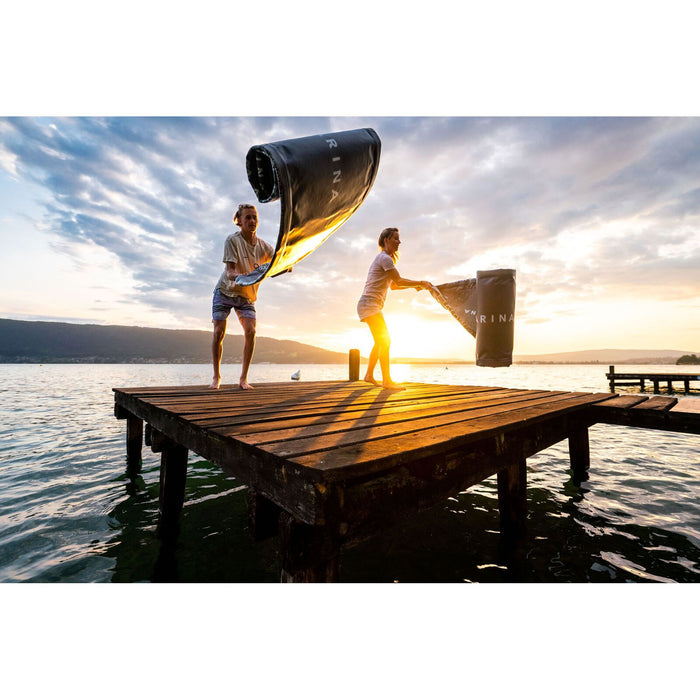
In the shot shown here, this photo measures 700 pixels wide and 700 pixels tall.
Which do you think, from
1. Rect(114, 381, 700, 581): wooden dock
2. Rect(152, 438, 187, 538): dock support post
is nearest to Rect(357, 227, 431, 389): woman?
Rect(114, 381, 700, 581): wooden dock

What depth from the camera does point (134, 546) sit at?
379 centimetres

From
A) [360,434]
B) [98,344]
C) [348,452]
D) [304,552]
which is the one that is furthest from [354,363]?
[98,344]

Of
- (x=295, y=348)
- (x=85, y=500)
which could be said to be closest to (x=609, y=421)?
(x=85, y=500)

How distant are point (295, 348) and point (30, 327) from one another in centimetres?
12776

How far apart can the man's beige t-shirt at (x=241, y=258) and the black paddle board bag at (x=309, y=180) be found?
2.29m

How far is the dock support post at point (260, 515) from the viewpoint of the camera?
200 centimetres

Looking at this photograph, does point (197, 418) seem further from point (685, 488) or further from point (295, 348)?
point (295, 348)

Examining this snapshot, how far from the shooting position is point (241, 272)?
4.86 m

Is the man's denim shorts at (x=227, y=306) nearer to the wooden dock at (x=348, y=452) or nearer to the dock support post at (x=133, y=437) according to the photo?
the wooden dock at (x=348, y=452)

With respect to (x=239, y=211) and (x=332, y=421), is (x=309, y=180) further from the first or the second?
(x=239, y=211)

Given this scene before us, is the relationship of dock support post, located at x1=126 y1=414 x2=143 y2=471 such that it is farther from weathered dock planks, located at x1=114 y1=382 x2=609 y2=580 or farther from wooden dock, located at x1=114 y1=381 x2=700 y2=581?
weathered dock planks, located at x1=114 y1=382 x2=609 y2=580

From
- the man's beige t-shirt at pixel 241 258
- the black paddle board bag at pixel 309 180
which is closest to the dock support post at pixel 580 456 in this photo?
the black paddle board bag at pixel 309 180

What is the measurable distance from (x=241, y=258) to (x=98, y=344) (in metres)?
189

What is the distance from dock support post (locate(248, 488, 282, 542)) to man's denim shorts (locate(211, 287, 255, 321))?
11.4 ft
